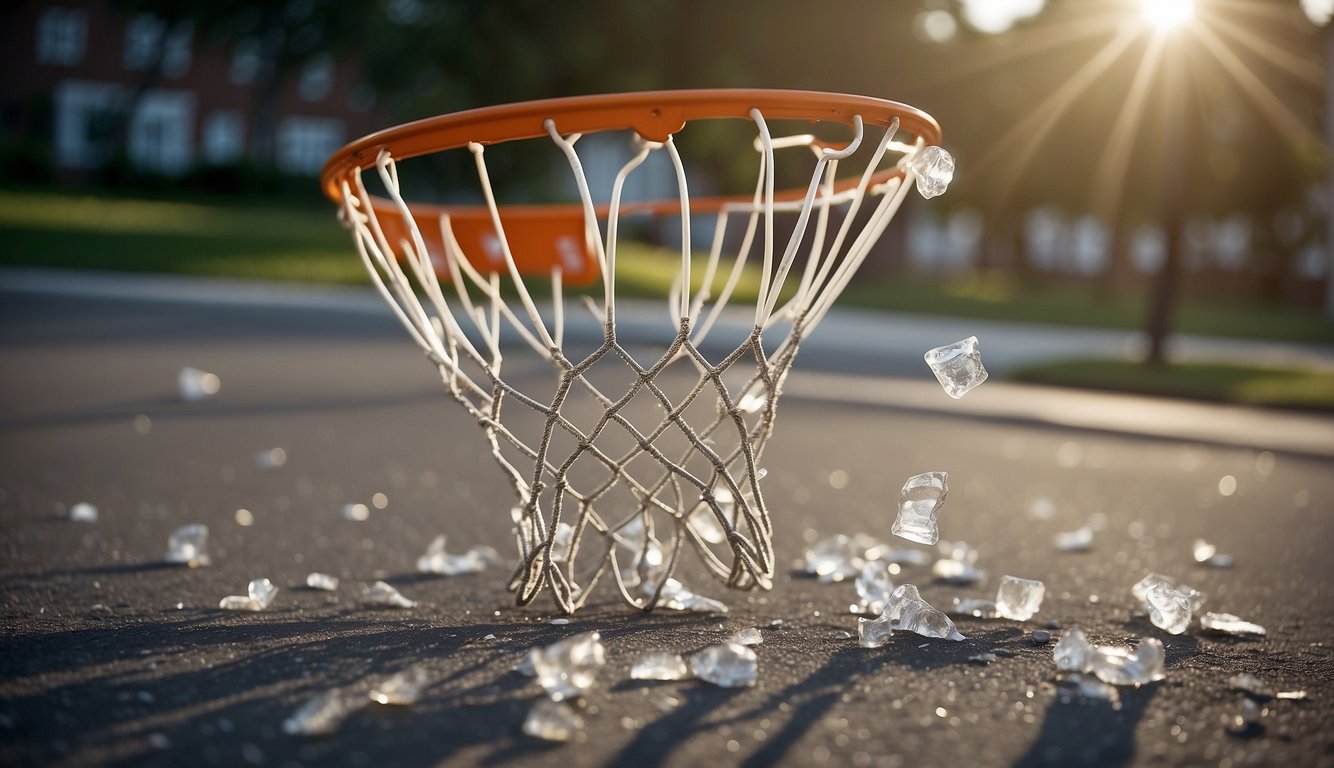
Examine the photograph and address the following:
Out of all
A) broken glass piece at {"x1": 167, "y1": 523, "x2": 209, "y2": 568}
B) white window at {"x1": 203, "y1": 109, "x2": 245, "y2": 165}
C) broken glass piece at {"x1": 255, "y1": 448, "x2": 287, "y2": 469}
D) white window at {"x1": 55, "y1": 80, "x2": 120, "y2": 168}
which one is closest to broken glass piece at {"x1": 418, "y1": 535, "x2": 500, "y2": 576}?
broken glass piece at {"x1": 167, "y1": 523, "x2": 209, "y2": 568}

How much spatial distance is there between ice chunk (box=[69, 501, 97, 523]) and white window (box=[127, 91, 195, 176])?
33.8 metres

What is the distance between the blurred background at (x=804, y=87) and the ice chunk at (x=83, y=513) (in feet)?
24.8

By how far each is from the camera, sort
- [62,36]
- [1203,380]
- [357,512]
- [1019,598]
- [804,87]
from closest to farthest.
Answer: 1. [1019,598]
2. [357,512]
3. [1203,380]
4. [804,87]
5. [62,36]

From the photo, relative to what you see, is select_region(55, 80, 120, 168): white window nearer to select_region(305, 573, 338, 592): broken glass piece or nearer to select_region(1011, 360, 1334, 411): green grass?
select_region(1011, 360, 1334, 411): green grass

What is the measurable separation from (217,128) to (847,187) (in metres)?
35.5

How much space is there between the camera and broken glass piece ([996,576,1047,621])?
125 inches

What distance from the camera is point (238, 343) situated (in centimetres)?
989

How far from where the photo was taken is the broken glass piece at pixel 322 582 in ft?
A: 11.0

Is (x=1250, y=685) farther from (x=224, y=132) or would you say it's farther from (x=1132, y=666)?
(x=224, y=132)

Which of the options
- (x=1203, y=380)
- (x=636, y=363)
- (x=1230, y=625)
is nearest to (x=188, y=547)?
(x=636, y=363)

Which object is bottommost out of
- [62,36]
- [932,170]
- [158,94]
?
[932,170]

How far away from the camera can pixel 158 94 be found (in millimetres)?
35000

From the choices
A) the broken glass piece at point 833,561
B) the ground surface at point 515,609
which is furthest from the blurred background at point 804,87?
the broken glass piece at point 833,561

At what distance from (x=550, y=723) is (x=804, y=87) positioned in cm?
2023
